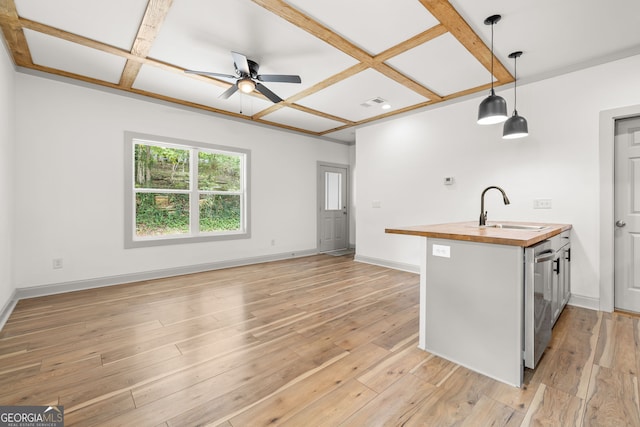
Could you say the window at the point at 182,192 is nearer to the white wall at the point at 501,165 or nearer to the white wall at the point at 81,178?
the white wall at the point at 81,178

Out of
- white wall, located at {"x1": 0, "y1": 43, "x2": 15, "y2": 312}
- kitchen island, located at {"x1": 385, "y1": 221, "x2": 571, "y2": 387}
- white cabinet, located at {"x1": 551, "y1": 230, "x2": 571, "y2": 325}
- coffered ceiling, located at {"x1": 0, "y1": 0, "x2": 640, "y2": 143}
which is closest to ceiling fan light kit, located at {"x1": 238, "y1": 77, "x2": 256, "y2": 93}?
coffered ceiling, located at {"x1": 0, "y1": 0, "x2": 640, "y2": 143}

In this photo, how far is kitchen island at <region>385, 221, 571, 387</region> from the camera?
5.95 feet

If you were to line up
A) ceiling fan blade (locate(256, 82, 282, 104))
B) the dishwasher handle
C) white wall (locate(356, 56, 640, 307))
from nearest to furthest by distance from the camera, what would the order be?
the dishwasher handle
white wall (locate(356, 56, 640, 307))
ceiling fan blade (locate(256, 82, 282, 104))

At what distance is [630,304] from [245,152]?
5791mm

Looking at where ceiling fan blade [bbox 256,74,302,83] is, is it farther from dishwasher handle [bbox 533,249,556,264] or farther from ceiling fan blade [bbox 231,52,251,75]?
dishwasher handle [bbox 533,249,556,264]

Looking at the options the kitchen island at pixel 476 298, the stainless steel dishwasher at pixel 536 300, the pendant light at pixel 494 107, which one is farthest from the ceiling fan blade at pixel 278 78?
the stainless steel dishwasher at pixel 536 300

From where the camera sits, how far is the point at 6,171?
9.80 feet

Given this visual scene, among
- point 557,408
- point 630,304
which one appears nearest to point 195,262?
point 557,408

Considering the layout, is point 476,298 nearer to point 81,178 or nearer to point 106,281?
point 106,281

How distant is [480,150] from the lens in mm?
4066

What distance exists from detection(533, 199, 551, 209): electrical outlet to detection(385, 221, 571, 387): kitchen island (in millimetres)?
1686

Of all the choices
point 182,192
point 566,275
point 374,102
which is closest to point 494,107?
point 566,275

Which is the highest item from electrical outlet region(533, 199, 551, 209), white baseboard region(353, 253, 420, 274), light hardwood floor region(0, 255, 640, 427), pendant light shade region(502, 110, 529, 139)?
pendant light shade region(502, 110, 529, 139)

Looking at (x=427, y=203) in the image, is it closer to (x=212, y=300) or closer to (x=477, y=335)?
(x=477, y=335)
